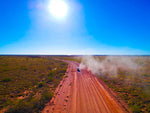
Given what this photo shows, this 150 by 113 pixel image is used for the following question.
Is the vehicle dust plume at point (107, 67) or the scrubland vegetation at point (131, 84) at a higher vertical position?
the vehicle dust plume at point (107, 67)

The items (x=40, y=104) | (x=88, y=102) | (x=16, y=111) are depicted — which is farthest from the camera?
(x=88, y=102)

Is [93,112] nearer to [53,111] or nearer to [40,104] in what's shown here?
[53,111]

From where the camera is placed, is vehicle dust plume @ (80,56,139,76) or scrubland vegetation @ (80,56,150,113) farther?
vehicle dust plume @ (80,56,139,76)

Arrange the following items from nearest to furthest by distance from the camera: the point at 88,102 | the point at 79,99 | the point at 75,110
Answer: the point at 75,110, the point at 88,102, the point at 79,99

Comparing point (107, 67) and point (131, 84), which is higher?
point (107, 67)

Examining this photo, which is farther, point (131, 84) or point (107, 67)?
point (107, 67)

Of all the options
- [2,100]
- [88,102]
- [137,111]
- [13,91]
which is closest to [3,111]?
[2,100]

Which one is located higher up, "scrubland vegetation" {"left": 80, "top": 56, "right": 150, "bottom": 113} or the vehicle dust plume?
the vehicle dust plume

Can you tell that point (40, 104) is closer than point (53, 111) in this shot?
No

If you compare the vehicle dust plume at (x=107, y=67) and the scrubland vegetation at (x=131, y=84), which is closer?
the scrubland vegetation at (x=131, y=84)
